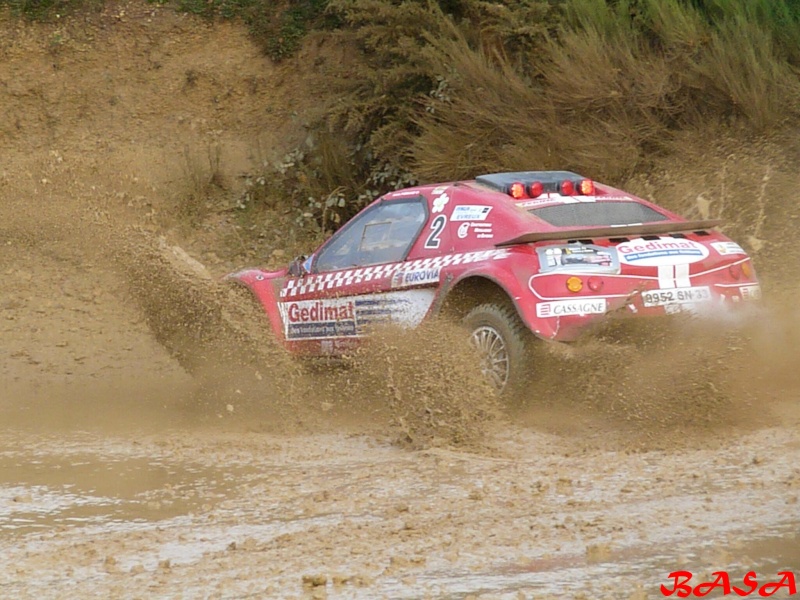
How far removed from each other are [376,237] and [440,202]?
0.62 m

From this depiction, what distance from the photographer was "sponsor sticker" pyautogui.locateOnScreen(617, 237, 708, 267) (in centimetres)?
700

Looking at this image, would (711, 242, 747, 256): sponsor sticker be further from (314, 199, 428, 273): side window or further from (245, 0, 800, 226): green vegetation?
(245, 0, 800, 226): green vegetation

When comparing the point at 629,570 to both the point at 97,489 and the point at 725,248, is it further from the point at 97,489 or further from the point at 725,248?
the point at 725,248

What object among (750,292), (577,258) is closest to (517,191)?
(577,258)

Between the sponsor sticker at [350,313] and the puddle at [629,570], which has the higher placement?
the sponsor sticker at [350,313]

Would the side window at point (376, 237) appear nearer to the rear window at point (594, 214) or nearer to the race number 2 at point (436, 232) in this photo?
the race number 2 at point (436, 232)

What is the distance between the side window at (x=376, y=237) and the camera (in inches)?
318

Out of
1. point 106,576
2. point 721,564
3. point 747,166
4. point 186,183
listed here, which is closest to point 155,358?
point 186,183

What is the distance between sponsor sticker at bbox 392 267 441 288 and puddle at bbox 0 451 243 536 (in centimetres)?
194

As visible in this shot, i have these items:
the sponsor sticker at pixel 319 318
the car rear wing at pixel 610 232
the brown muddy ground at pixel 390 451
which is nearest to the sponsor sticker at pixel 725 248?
the car rear wing at pixel 610 232

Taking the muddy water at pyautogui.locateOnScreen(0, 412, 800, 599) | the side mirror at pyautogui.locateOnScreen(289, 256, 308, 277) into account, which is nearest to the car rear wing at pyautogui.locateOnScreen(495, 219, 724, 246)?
the muddy water at pyautogui.locateOnScreen(0, 412, 800, 599)

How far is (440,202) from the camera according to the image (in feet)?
26.0

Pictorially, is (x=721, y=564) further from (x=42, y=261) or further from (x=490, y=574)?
(x=42, y=261)

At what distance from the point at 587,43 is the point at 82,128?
745 centimetres
